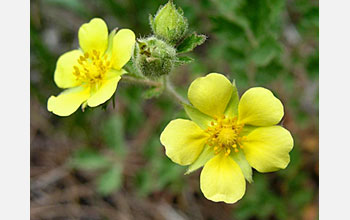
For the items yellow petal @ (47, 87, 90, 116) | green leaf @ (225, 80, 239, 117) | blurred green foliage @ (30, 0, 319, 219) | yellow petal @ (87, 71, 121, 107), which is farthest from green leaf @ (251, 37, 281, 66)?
yellow petal @ (47, 87, 90, 116)

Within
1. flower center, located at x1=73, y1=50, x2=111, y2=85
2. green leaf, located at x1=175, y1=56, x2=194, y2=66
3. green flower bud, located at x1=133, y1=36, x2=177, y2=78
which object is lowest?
green flower bud, located at x1=133, y1=36, x2=177, y2=78

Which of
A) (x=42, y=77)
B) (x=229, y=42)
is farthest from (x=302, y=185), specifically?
(x=42, y=77)

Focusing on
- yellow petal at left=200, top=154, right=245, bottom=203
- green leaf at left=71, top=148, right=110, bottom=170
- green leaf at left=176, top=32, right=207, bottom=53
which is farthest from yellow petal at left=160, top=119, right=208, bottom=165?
green leaf at left=71, top=148, right=110, bottom=170

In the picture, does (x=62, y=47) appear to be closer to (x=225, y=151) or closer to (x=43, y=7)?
(x=43, y=7)

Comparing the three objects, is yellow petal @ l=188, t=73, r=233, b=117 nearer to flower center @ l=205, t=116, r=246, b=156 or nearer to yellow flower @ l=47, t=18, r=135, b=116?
flower center @ l=205, t=116, r=246, b=156

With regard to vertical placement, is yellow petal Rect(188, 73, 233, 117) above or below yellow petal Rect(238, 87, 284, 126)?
above

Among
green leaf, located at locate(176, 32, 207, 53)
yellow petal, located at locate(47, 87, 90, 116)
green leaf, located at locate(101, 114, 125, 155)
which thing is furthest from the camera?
green leaf, located at locate(101, 114, 125, 155)

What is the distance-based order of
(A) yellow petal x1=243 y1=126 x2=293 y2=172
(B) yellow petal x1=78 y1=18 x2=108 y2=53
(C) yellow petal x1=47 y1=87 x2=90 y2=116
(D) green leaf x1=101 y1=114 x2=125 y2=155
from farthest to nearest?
(D) green leaf x1=101 y1=114 x2=125 y2=155
(B) yellow petal x1=78 y1=18 x2=108 y2=53
(C) yellow petal x1=47 y1=87 x2=90 y2=116
(A) yellow petal x1=243 y1=126 x2=293 y2=172

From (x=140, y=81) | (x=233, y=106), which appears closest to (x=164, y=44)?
(x=140, y=81)

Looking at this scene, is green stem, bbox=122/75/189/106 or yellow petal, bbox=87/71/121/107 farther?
green stem, bbox=122/75/189/106
